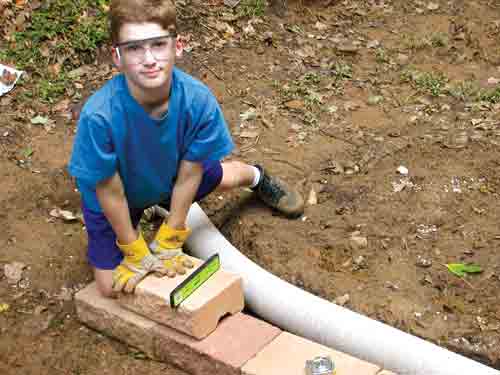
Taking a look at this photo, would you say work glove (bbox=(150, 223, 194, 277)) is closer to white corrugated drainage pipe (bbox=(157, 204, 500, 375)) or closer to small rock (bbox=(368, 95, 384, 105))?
white corrugated drainage pipe (bbox=(157, 204, 500, 375))

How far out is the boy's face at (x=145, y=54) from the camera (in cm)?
320

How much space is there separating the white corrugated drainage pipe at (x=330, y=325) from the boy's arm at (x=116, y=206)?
2.13ft

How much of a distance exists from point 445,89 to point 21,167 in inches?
125

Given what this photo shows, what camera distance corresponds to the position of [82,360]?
3648mm

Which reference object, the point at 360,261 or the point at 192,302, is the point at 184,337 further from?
the point at 360,261

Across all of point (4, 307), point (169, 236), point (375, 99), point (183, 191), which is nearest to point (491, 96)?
point (375, 99)

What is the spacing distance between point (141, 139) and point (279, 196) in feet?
4.06

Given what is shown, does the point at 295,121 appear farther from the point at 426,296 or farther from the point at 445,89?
the point at 426,296

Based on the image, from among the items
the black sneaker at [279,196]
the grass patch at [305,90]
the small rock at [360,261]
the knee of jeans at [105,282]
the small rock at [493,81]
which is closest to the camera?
the knee of jeans at [105,282]

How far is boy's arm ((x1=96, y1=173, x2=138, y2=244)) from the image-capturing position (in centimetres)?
339

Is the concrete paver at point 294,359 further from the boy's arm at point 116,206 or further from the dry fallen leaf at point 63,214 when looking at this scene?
the dry fallen leaf at point 63,214

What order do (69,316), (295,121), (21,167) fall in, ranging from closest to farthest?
(69,316) → (21,167) → (295,121)

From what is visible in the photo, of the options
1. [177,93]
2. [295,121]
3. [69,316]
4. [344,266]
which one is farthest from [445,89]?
[69,316]

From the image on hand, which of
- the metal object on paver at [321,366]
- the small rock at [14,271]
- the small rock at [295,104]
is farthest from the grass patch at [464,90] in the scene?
the small rock at [14,271]
